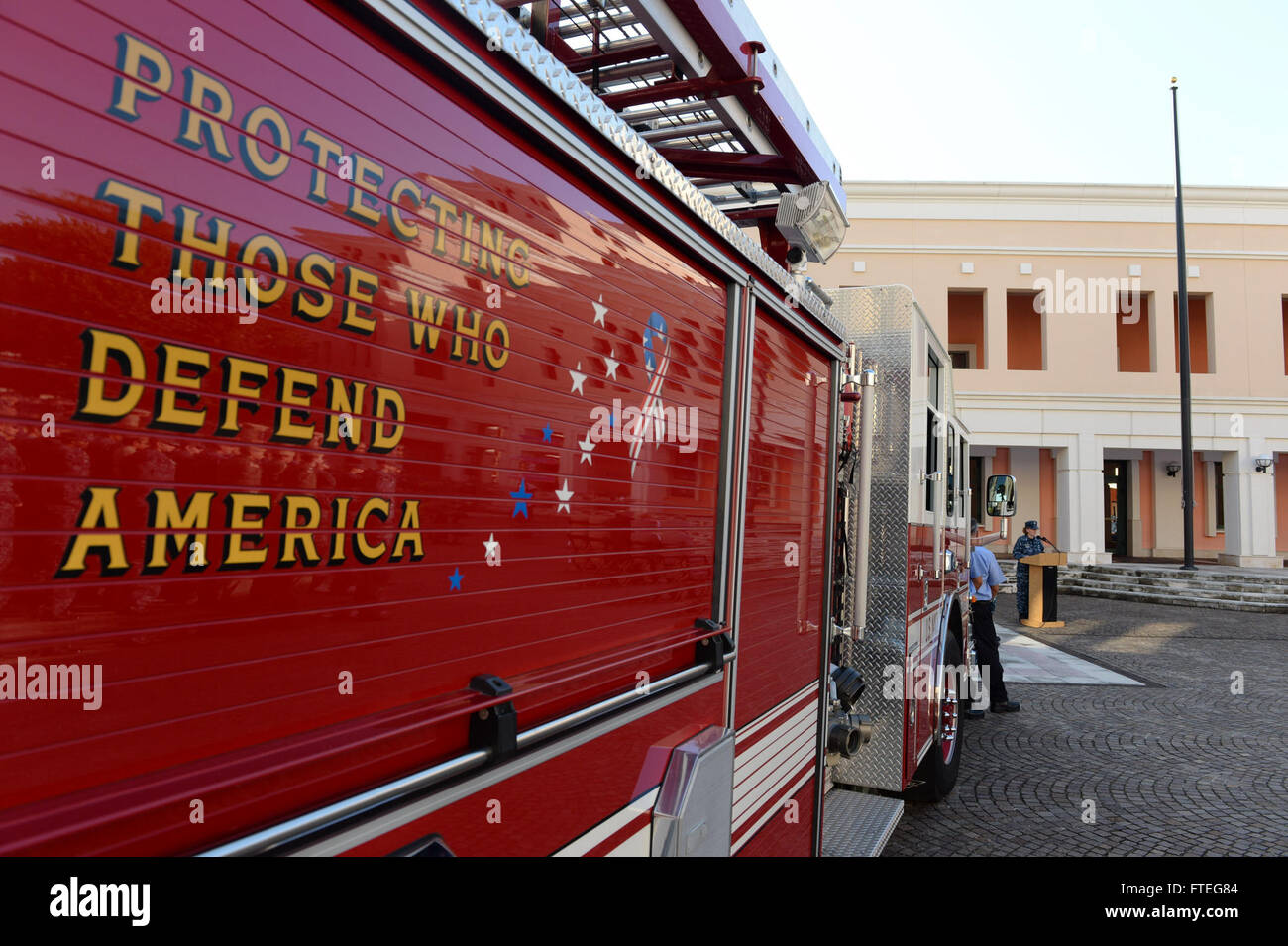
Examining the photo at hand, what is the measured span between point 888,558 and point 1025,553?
31.3ft

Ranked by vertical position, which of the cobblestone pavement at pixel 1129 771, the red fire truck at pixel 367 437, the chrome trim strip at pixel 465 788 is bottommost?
the cobblestone pavement at pixel 1129 771

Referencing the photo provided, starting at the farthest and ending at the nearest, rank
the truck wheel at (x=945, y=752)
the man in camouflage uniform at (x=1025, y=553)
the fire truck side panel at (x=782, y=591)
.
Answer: the man in camouflage uniform at (x=1025, y=553), the truck wheel at (x=945, y=752), the fire truck side panel at (x=782, y=591)

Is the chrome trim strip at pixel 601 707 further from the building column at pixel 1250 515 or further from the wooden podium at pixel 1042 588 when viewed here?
the building column at pixel 1250 515

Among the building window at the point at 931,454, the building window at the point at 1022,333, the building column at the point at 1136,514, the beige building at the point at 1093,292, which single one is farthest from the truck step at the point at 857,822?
the building column at the point at 1136,514

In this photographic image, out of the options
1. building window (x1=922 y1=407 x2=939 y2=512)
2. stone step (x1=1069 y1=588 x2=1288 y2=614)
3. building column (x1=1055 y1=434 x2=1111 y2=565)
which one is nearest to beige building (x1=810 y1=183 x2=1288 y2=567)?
building column (x1=1055 y1=434 x2=1111 y2=565)

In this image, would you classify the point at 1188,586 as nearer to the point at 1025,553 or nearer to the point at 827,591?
the point at 1025,553

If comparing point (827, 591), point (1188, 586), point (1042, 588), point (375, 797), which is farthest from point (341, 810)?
point (1188, 586)

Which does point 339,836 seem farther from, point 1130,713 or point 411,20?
point 1130,713

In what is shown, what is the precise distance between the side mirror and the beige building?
13936mm

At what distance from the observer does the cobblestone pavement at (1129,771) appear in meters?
4.54

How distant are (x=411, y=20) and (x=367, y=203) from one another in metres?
0.30

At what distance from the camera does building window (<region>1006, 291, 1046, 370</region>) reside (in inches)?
882

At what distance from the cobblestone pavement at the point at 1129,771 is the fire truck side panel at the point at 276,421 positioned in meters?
3.72

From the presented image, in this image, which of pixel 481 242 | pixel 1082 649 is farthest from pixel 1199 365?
pixel 481 242
